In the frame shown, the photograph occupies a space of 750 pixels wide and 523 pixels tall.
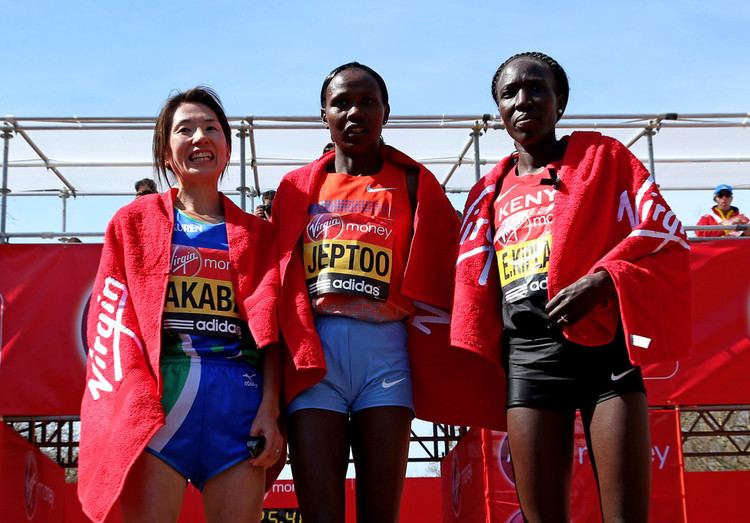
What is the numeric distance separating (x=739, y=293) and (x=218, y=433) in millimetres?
4938

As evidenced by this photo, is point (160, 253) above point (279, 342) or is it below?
above

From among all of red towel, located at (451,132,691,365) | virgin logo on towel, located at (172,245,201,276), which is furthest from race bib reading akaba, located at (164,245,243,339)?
red towel, located at (451,132,691,365)

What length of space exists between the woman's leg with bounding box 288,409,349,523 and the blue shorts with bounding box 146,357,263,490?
18 cm

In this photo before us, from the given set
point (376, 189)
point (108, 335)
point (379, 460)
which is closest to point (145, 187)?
point (376, 189)

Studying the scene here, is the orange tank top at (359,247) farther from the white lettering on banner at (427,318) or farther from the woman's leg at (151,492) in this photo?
the woman's leg at (151,492)

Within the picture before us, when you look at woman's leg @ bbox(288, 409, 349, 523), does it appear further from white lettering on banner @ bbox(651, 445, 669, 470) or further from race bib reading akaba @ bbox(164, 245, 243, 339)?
white lettering on banner @ bbox(651, 445, 669, 470)

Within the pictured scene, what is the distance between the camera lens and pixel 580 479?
5480 millimetres

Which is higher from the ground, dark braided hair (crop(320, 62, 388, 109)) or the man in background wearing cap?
the man in background wearing cap

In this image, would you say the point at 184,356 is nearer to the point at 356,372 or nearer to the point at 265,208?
the point at 356,372

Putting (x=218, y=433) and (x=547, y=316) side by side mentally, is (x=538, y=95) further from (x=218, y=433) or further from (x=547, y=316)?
(x=218, y=433)

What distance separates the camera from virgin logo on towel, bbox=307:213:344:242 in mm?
3617

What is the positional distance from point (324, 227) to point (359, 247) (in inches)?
6.7

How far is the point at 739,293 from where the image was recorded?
7.13m

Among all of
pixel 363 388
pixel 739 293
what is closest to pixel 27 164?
pixel 739 293
